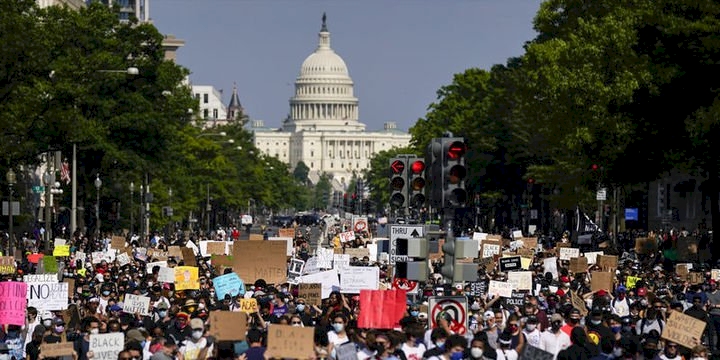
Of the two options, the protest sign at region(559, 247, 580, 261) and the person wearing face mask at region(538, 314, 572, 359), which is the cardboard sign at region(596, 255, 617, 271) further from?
the person wearing face mask at region(538, 314, 572, 359)

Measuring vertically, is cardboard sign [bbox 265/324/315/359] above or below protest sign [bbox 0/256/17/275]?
below

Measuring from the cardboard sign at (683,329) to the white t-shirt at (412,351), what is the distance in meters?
2.83

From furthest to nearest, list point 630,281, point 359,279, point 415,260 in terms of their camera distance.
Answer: point 630,281 → point 359,279 → point 415,260

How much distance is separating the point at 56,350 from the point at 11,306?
4.21 meters

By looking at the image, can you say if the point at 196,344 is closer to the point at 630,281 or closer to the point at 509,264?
the point at 630,281

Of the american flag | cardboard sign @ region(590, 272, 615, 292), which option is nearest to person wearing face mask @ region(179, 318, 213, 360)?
cardboard sign @ region(590, 272, 615, 292)

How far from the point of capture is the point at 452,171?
25906 millimetres

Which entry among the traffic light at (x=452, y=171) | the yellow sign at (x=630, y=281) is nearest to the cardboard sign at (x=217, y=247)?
the yellow sign at (x=630, y=281)

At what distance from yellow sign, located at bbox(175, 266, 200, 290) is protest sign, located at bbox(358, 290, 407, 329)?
9.60 meters

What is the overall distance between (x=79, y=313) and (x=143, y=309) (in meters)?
1.62

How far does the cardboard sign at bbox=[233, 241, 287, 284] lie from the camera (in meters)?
37.4

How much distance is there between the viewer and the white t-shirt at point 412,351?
2205 cm

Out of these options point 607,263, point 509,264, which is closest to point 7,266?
point 509,264

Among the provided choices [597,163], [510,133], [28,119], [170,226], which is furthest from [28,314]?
[170,226]
